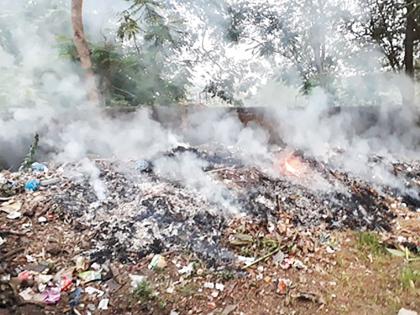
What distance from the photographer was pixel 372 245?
12.8 ft

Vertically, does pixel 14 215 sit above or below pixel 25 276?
above

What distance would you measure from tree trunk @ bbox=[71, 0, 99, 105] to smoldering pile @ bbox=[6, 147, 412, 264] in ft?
6.42

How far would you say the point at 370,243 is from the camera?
12.9 ft

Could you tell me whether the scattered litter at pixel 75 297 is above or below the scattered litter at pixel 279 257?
above

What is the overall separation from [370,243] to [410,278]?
2.29ft

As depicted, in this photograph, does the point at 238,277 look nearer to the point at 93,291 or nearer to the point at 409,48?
the point at 93,291

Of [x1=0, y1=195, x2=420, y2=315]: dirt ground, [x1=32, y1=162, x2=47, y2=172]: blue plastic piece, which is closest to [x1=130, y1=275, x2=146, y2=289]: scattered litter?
[x1=0, y1=195, x2=420, y2=315]: dirt ground

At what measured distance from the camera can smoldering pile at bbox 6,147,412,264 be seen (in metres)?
3.65

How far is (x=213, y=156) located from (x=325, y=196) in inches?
63.1

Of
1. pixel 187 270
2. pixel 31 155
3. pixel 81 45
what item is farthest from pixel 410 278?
pixel 81 45

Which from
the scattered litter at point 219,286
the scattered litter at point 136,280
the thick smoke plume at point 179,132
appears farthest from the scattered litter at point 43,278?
the scattered litter at point 219,286

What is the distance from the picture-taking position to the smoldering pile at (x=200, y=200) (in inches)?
144

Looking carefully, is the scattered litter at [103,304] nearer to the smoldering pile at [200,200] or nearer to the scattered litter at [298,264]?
the smoldering pile at [200,200]

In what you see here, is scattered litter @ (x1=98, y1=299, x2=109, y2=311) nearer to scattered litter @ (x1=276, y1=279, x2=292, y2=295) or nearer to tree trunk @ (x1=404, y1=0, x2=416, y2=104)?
scattered litter @ (x1=276, y1=279, x2=292, y2=295)
